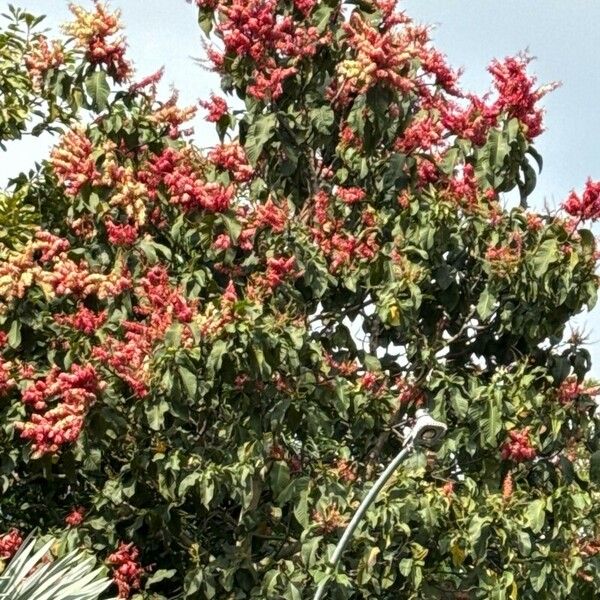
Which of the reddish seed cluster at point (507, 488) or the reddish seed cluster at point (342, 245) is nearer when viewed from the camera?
the reddish seed cluster at point (507, 488)

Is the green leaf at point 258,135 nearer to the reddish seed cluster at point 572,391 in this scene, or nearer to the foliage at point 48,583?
the reddish seed cluster at point 572,391

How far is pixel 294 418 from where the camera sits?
12.8m

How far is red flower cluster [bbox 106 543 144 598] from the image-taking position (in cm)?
1288

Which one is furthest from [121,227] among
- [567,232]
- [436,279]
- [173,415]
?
[567,232]

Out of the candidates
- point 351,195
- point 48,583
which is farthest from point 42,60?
point 48,583

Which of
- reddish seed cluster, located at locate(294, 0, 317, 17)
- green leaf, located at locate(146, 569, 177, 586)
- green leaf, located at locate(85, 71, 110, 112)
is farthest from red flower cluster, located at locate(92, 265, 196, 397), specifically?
reddish seed cluster, located at locate(294, 0, 317, 17)

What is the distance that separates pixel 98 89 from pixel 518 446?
4.87m

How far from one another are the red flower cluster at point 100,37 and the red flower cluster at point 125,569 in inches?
168

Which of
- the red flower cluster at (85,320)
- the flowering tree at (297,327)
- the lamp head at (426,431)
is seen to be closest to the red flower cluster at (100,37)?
the flowering tree at (297,327)

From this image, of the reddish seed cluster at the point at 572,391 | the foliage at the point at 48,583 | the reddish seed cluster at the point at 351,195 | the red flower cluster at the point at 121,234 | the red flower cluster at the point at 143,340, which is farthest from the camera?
the reddish seed cluster at the point at 351,195

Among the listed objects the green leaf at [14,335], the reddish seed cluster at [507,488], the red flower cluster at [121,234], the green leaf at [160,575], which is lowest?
the green leaf at [160,575]

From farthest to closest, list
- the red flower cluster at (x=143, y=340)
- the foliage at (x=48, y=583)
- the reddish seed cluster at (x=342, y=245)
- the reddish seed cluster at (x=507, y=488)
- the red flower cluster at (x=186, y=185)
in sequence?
the reddish seed cluster at (x=342, y=245) < the red flower cluster at (x=186, y=185) < the reddish seed cluster at (x=507, y=488) < the red flower cluster at (x=143, y=340) < the foliage at (x=48, y=583)

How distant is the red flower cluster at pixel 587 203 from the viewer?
1291cm

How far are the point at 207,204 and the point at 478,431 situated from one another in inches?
118
